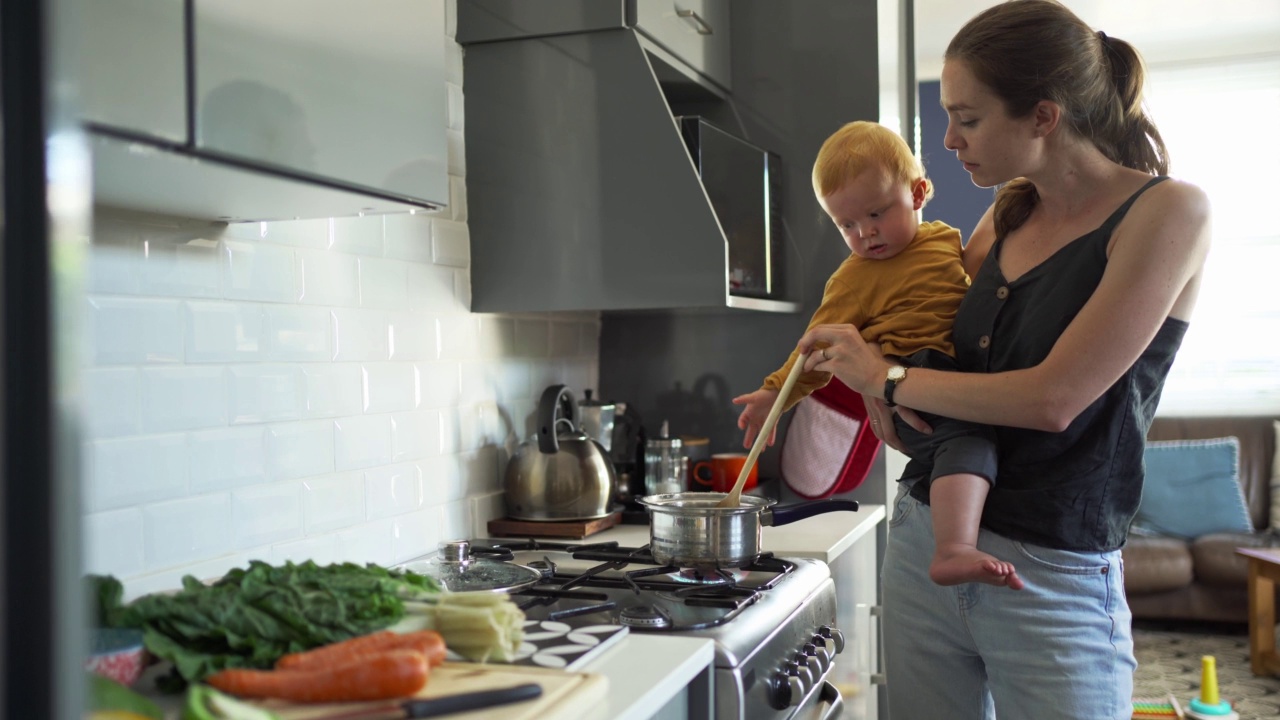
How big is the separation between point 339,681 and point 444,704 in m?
0.10

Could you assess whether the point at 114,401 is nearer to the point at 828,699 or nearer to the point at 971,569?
the point at 971,569

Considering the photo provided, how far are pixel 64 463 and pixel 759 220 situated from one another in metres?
2.22

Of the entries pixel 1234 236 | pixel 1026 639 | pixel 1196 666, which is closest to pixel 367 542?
pixel 1026 639

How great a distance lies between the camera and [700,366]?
9.66 feet

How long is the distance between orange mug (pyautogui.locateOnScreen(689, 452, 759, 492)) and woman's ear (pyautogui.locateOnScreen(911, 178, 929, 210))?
34.7 inches

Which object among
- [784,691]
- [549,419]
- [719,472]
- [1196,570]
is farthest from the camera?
[1196,570]

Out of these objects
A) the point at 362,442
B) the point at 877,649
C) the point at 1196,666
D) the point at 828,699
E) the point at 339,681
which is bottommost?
the point at 1196,666

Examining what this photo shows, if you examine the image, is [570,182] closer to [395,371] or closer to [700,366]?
[395,371]

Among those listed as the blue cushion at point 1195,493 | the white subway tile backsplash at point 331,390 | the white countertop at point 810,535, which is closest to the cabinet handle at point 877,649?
the white countertop at point 810,535

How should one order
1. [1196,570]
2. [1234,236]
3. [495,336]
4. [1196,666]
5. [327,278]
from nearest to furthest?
[327,278] < [495,336] < [1196,666] < [1196,570] < [1234,236]

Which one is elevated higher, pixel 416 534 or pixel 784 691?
pixel 416 534

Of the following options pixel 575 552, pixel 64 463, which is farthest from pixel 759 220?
pixel 64 463

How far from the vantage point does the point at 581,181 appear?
91.0 inches

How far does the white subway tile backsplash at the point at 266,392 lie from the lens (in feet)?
5.53
